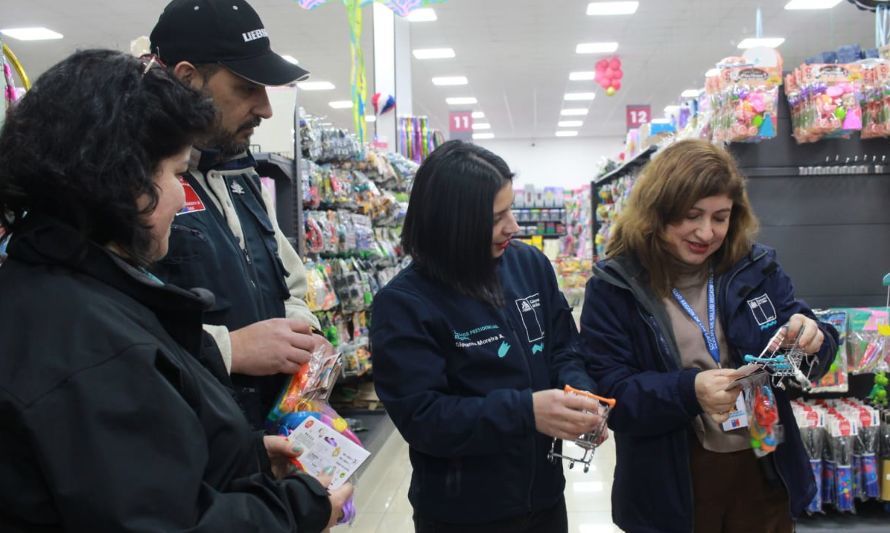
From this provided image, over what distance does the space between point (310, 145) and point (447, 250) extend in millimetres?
2558

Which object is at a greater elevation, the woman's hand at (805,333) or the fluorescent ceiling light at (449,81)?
the fluorescent ceiling light at (449,81)

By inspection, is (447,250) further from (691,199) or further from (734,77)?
(734,77)

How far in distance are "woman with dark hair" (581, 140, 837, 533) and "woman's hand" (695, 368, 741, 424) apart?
11 cm

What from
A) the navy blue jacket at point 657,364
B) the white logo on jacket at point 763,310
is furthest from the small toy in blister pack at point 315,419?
the white logo on jacket at point 763,310

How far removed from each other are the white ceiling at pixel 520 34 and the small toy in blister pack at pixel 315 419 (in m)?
9.25

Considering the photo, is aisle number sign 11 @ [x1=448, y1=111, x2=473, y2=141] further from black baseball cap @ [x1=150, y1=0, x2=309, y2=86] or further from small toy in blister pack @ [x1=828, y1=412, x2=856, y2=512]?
black baseball cap @ [x1=150, y1=0, x2=309, y2=86]

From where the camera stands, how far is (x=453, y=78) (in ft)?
47.5

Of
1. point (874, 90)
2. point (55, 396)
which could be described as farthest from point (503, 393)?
point (874, 90)

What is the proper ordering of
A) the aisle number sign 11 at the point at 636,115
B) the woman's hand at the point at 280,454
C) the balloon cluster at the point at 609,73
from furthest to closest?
the aisle number sign 11 at the point at 636,115
the balloon cluster at the point at 609,73
the woman's hand at the point at 280,454

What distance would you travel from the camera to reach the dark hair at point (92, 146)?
0.88 meters

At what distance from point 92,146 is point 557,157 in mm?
22325

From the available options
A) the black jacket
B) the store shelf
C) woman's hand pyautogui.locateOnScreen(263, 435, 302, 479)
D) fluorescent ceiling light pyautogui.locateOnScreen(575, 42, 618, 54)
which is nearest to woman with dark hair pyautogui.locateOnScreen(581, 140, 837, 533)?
woman's hand pyautogui.locateOnScreen(263, 435, 302, 479)

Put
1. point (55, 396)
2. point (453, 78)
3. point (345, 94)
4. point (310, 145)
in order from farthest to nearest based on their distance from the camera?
point (345, 94) → point (453, 78) → point (310, 145) → point (55, 396)

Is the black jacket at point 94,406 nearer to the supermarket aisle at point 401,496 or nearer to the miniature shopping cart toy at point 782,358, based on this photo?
the miniature shopping cart toy at point 782,358
